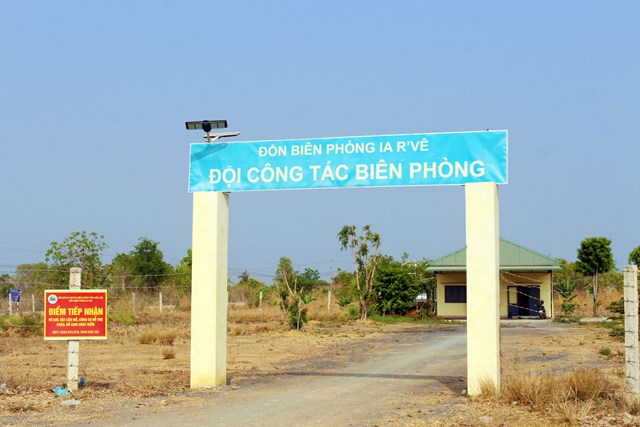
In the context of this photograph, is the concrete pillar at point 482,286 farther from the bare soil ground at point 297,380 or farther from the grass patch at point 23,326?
the grass patch at point 23,326

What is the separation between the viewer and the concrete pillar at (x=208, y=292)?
1367 cm

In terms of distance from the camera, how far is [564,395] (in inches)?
432

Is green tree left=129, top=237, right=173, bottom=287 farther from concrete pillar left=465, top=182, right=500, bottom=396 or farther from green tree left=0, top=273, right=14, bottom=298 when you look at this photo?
concrete pillar left=465, top=182, right=500, bottom=396

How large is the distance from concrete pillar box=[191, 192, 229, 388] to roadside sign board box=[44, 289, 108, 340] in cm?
163

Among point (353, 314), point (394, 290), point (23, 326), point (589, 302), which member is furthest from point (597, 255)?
point (23, 326)

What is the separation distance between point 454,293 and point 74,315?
31306 millimetres

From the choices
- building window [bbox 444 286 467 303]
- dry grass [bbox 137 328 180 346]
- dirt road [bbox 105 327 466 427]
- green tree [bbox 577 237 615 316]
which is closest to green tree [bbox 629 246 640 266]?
green tree [bbox 577 237 615 316]

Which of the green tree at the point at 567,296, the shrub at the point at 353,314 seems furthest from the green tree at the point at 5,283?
the green tree at the point at 567,296

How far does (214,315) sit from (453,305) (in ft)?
98.7

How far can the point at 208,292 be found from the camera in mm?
13789

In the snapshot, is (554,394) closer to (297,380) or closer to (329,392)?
(329,392)

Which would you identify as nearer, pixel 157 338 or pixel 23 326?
pixel 157 338

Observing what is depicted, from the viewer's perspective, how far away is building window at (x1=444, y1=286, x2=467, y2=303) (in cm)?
4212

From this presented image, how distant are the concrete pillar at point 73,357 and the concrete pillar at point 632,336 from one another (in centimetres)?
860
